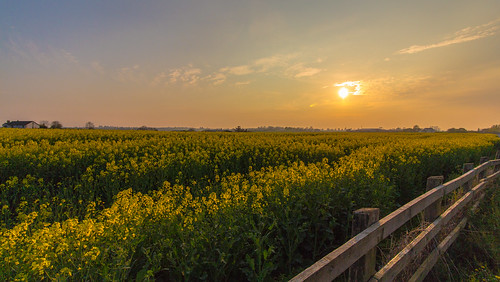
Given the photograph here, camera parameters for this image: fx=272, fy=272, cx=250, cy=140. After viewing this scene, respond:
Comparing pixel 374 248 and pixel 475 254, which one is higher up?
pixel 374 248

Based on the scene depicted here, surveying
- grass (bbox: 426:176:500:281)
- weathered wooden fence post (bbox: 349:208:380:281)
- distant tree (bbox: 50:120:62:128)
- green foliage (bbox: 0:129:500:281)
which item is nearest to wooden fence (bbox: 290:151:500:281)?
weathered wooden fence post (bbox: 349:208:380:281)

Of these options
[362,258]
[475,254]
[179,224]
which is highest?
[179,224]

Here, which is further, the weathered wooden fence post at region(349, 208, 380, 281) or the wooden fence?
the weathered wooden fence post at region(349, 208, 380, 281)

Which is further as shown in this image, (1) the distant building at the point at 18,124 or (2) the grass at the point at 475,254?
(1) the distant building at the point at 18,124

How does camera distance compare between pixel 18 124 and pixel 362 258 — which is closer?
pixel 362 258

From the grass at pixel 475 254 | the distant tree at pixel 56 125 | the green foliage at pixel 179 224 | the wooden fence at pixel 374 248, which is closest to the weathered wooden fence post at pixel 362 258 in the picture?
the wooden fence at pixel 374 248

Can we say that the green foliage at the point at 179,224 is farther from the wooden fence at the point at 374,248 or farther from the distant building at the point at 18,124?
the distant building at the point at 18,124

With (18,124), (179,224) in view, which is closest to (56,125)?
(18,124)

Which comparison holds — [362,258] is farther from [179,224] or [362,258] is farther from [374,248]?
[179,224]

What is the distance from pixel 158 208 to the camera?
427cm

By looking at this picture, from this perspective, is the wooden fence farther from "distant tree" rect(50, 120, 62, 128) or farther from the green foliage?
"distant tree" rect(50, 120, 62, 128)

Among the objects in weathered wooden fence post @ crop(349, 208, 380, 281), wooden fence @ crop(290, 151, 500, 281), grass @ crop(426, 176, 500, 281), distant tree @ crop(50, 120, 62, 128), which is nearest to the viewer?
wooden fence @ crop(290, 151, 500, 281)

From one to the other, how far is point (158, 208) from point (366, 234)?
9.86 feet

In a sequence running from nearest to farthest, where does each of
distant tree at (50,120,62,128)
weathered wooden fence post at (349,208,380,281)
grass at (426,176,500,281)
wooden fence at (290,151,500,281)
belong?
wooden fence at (290,151,500,281), weathered wooden fence post at (349,208,380,281), grass at (426,176,500,281), distant tree at (50,120,62,128)
